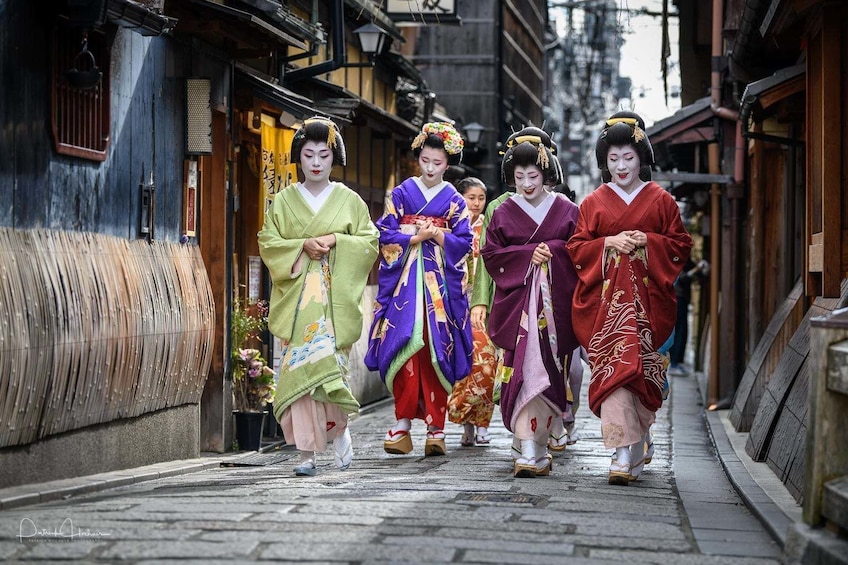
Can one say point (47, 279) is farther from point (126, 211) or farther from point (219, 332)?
point (219, 332)

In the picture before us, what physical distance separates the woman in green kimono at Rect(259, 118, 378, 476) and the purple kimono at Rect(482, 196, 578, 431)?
1046mm

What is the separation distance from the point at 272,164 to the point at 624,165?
198 inches

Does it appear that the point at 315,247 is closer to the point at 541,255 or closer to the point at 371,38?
the point at 541,255

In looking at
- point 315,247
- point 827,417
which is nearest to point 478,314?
point 315,247

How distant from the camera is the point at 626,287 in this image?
9.77 m

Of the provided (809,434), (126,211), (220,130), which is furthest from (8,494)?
(220,130)

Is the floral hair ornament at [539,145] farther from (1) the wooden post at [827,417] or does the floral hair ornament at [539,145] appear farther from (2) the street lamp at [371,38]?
(2) the street lamp at [371,38]

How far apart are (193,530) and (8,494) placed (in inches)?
68.4

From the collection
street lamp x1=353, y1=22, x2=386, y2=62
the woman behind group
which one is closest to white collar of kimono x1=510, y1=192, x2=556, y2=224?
the woman behind group

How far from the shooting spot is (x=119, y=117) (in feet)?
33.1

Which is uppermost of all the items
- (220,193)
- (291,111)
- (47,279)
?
(291,111)

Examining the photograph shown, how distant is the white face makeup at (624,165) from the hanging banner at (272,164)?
15.4 feet

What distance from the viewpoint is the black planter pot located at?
12.3 m

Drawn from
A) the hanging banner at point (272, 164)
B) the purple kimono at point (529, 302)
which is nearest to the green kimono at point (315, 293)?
the purple kimono at point (529, 302)
